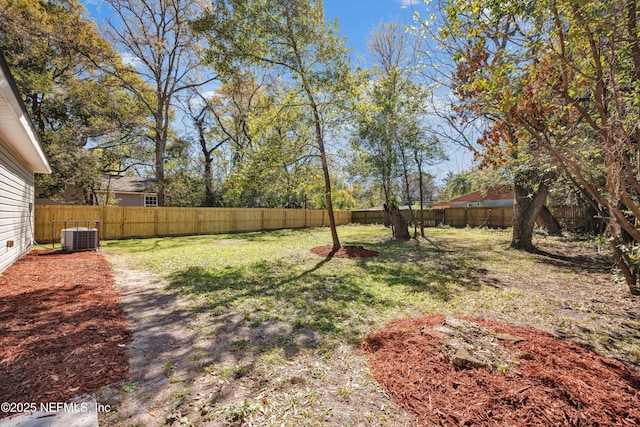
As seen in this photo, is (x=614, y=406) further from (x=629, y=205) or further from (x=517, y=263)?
(x=517, y=263)

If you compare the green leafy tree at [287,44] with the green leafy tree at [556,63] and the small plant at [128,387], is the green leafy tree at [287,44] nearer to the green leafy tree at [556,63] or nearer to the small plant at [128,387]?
the green leafy tree at [556,63]

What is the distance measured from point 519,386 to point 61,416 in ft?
9.74

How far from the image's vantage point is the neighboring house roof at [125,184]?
18188 mm

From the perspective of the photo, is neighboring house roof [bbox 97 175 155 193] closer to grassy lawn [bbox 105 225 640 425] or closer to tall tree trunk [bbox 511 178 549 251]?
grassy lawn [bbox 105 225 640 425]

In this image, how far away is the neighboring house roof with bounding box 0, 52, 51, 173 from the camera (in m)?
3.18

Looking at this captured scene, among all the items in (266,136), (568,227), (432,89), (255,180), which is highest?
(266,136)

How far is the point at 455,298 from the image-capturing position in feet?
13.9

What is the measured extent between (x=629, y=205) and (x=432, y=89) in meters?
2.51

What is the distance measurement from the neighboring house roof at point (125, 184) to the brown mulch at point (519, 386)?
20530mm

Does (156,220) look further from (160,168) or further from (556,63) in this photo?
(556,63)

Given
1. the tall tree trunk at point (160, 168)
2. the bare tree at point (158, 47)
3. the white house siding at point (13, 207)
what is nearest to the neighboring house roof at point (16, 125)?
the white house siding at point (13, 207)

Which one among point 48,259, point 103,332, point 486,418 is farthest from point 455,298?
point 48,259

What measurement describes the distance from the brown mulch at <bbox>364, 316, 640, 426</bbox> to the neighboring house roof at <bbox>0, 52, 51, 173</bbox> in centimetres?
486

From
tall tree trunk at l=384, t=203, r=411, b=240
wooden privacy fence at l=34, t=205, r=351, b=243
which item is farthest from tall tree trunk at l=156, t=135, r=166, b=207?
tall tree trunk at l=384, t=203, r=411, b=240
